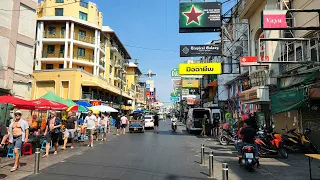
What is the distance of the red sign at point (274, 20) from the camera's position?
11016 millimetres

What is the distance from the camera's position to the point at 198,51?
70.7 feet

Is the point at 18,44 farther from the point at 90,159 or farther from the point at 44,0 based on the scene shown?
the point at 44,0

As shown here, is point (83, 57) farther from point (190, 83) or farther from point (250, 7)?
point (250, 7)

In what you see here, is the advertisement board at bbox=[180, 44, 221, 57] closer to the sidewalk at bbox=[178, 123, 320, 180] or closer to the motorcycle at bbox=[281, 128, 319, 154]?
the motorcycle at bbox=[281, 128, 319, 154]

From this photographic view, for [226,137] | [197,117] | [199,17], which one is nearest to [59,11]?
[199,17]

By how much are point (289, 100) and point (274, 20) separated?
3.85 metres

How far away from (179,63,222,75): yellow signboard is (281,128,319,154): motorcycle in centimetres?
1157

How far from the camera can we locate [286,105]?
41.2ft

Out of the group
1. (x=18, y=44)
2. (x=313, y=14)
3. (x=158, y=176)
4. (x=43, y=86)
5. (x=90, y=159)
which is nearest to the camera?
(x=158, y=176)

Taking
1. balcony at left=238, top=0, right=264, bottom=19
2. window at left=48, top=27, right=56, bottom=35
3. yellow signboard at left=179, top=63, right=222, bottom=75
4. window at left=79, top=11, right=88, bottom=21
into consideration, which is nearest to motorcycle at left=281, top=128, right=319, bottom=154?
balcony at left=238, top=0, right=264, bottom=19

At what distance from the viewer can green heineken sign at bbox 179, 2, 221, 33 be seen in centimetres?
2191

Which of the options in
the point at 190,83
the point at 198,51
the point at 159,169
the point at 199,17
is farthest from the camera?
the point at 190,83

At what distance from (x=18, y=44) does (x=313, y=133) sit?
21241 millimetres

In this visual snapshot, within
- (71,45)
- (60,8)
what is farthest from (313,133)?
(60,8)
